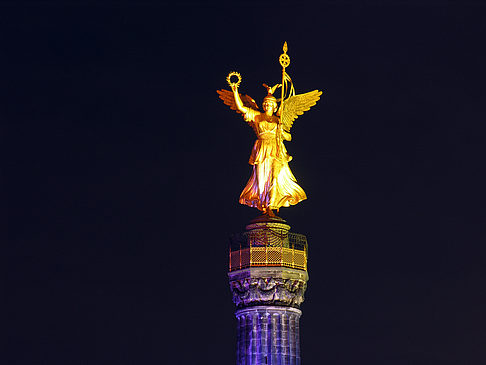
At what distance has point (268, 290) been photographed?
2443 inches

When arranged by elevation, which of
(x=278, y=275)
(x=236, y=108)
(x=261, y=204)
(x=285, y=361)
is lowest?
(x=285, y=361)

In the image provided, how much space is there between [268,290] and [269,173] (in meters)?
6.34

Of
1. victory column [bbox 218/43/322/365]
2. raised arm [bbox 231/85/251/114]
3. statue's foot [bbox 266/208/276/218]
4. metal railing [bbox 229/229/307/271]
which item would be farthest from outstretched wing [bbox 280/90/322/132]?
metal railing [bbox 229/229/307/271]

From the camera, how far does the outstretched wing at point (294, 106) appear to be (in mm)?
65875

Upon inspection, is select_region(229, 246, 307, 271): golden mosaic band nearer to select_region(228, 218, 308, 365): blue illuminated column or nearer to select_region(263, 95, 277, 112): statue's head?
select_region(228, 218, 308, 365): blue illuminated column

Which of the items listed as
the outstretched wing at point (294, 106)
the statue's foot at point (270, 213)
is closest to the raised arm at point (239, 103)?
the outstretched wing at point (294, 106)

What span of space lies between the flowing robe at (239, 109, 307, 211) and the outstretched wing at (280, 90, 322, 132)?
2.55ft

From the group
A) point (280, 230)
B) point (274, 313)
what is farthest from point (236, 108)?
point (274, 313)

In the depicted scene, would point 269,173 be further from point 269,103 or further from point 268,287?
point 268,287

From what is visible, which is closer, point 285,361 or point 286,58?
point 285,361

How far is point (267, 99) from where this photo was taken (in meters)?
65.3

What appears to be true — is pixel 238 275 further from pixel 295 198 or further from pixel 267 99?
pixel 267 99

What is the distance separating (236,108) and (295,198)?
543cm

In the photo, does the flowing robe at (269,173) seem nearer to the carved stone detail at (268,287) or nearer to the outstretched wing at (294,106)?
the outstretched wing at (294,106)
